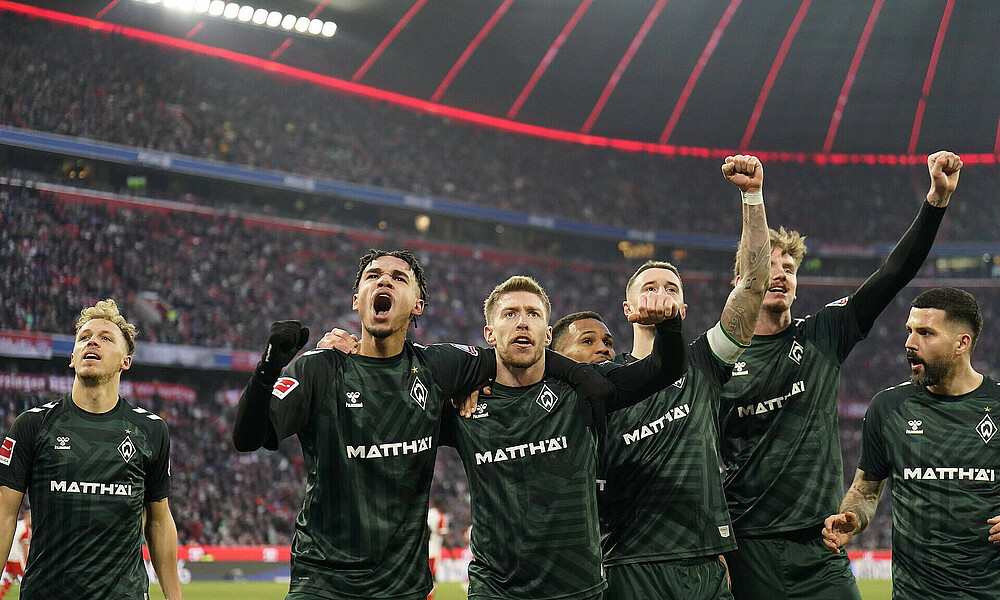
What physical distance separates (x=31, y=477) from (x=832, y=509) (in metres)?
4.67

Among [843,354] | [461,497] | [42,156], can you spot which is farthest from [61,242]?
[843,354]

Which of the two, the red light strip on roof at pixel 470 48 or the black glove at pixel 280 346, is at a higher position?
the red light strip on roof at pixel 470 48

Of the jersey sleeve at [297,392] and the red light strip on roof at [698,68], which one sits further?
the red light strip on roof at [698,68]

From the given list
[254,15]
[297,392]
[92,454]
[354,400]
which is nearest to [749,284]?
[354,400]

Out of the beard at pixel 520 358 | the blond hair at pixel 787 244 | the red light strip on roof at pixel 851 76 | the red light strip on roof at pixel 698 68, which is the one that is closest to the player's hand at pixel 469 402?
the beard at pixel 520 358

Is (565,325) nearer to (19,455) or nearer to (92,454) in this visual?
(92,454)

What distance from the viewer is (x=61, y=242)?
946 inches

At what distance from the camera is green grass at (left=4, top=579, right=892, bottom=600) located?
15.4 m

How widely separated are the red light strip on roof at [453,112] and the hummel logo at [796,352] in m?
26.9

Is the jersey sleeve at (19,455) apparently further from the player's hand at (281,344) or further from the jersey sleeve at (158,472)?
the player's hand at (281,344)

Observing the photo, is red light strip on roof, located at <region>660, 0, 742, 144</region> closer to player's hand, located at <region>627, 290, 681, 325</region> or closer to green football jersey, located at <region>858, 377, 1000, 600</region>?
green football jersey, located at <region>858, 377, 1000, 600</region>

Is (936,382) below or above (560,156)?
below

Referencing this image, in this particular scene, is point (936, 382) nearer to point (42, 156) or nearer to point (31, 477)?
point (31, 477)

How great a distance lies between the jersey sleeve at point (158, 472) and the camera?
5.84 meters
